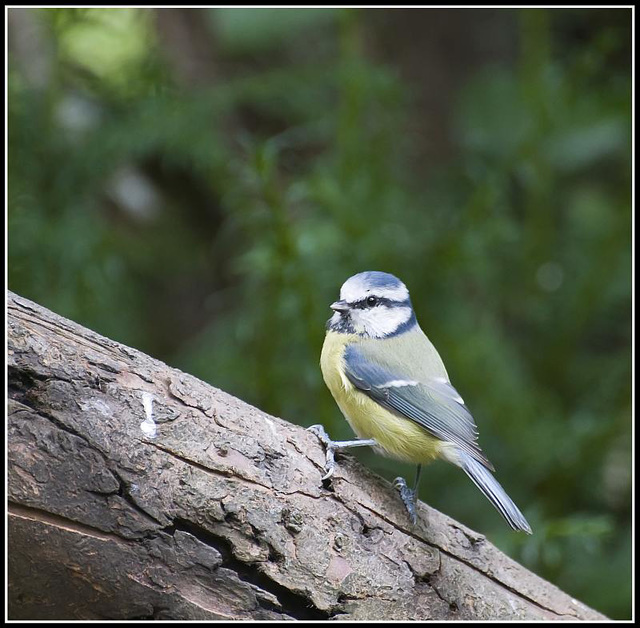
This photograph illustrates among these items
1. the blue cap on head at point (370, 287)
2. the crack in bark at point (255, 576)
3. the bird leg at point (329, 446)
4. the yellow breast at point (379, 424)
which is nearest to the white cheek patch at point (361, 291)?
→ the blue cap on head at point (370, 287)

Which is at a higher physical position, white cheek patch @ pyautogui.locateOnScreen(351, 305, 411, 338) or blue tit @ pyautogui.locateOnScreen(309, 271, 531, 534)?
white cheek patch @ pyautogui.locateOnScreen(351, 305, 411, 338)

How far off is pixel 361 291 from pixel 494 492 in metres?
0.45

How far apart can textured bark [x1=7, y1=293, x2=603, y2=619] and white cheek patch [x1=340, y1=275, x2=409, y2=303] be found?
0.34 m

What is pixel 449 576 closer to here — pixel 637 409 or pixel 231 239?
pixel 637 409

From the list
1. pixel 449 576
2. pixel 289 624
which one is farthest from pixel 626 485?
pixel 289 624

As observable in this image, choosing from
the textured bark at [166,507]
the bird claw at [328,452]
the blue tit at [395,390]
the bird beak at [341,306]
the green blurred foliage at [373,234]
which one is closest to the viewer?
the textured bark at [166,507]

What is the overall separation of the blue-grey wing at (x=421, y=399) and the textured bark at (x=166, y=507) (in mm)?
184

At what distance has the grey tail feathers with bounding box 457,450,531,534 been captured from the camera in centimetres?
125

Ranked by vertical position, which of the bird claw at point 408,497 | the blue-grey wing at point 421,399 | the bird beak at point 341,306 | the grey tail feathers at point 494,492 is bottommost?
the bird claw at point 408,497

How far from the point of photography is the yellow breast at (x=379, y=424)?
1.37 meters

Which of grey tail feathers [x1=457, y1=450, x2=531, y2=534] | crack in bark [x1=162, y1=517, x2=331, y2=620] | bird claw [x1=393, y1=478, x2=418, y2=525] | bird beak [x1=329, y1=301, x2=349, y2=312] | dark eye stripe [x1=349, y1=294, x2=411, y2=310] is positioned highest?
dark eye stripe [x1=349, y1=294, x2=411, y2=310]

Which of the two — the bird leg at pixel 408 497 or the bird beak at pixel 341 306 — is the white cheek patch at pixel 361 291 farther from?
the bird leg at pixel 408 497

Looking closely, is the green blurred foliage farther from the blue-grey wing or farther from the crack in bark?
the crack in bark

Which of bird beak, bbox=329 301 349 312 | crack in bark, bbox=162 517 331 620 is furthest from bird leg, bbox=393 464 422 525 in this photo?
bird beak, bbox=329 301 349 312
